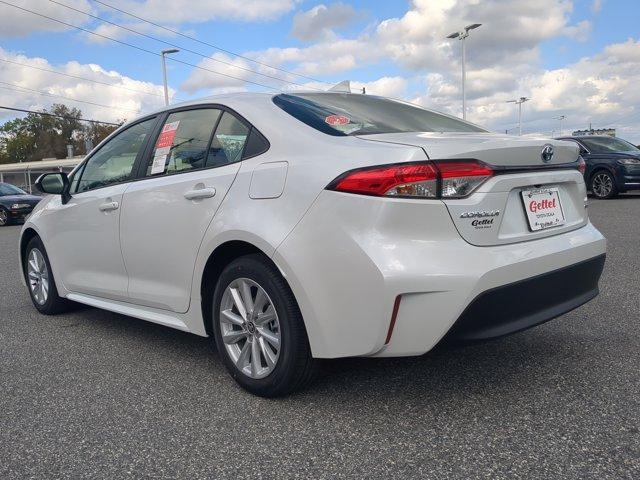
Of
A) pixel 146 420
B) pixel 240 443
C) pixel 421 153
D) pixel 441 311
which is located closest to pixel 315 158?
pixel 421 153

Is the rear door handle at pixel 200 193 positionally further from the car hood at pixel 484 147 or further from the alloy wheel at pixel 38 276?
the alloy wheel at pixel 38 276

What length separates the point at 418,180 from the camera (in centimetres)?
249

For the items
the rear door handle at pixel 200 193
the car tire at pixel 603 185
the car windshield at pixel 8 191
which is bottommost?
the car tire at pixel 603 185

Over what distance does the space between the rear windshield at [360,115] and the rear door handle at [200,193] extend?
58 cm

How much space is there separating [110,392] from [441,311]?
6.08 ft

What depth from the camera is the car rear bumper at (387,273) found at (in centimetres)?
244

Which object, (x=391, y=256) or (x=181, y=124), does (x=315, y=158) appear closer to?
(x=391, y=256)

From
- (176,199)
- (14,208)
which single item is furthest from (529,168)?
(14,208)

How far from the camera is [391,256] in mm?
2451

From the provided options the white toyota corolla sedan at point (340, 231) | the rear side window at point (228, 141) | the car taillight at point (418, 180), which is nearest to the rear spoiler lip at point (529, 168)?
the white toyota corolla sedan at point (340, 231)

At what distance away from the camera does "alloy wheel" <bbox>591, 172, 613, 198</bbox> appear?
13906 mm

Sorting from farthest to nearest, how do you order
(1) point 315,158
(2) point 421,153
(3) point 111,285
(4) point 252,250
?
(3) point 111,285 → (4) point 252,250 → (1) point 315,158 → (2) point 421,153

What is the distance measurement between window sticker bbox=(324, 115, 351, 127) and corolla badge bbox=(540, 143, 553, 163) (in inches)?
37.8

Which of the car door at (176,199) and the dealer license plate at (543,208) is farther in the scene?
the car door at (176,199)
